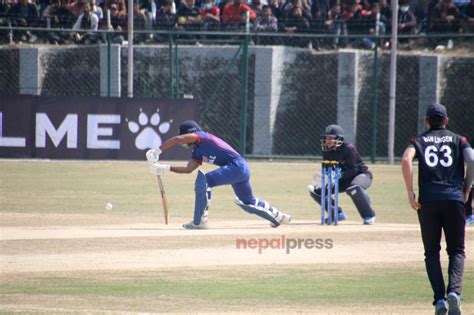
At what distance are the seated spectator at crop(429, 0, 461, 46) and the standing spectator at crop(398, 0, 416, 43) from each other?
0.54m

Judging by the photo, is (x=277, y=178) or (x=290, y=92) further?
(x=290, y=92)

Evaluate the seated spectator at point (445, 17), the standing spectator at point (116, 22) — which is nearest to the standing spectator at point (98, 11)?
the standing spectator at point (116, 22)

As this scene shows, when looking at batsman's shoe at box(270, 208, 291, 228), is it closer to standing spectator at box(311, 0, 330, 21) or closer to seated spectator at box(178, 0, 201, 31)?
seated spectator at box(178, 0, 201, 31)

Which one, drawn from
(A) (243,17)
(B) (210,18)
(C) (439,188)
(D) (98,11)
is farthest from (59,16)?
(C) (439,188)

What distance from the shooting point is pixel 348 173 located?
52.3ft

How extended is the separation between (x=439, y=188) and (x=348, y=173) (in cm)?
670

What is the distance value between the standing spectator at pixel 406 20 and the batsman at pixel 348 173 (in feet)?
46.8

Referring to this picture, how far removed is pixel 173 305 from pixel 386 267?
11.3ft

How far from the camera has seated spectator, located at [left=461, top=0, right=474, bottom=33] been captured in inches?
1143

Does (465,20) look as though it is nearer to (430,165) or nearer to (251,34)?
(251,34)

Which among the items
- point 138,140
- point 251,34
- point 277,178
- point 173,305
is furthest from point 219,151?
point 251,34

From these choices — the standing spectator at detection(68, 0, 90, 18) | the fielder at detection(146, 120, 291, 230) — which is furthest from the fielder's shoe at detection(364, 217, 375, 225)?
the standing spectator at detection(68, 0, 90, 18)

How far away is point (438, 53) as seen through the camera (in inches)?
1174

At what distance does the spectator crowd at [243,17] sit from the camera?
2931 centimetres
